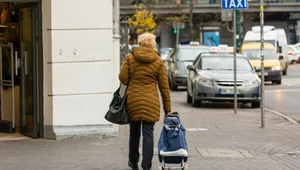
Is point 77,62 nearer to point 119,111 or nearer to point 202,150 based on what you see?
point 202,150

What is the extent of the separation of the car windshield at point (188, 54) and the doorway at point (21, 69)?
15030 mm

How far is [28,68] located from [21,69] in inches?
9.2

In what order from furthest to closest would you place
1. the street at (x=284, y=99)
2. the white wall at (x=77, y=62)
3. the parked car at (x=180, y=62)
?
the parked car at (x=180, y=62) < the street at (x=284, y=99) < the white wall at (x=77, y=62)

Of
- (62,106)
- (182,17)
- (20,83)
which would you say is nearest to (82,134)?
(62,106)

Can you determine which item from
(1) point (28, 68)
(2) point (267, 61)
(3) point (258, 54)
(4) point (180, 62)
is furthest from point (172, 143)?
(3) point (258, 54)

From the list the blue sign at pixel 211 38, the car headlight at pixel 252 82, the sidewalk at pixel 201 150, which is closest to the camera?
the sidewalk at pixel 201 150

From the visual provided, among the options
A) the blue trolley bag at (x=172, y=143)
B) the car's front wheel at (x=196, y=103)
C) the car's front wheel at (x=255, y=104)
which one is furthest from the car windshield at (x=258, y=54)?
the blue trolley bag at (x=172, y=143)

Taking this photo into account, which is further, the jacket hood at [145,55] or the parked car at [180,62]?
the parked car at [180,62]

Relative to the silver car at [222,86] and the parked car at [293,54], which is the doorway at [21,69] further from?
the parked car at [293,54]

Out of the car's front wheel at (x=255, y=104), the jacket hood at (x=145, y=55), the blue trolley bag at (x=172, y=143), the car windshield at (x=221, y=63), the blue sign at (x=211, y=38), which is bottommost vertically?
the car's front wheel at (x=255, y=104)

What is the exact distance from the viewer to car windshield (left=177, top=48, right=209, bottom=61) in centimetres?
2814

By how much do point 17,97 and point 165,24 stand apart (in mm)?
53439

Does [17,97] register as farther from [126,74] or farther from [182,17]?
[182,17]

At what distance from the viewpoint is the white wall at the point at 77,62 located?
11.9 meters
